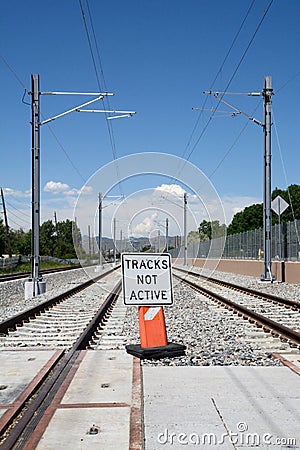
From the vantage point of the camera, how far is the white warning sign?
25.0ft

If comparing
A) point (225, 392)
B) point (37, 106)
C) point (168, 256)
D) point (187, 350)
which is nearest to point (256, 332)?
point (187, 350)

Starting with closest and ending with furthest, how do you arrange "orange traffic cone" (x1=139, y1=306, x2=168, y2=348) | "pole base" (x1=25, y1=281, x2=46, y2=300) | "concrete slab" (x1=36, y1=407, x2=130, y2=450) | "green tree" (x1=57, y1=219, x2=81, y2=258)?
"concrete slab" (x1=36, y1=407, x2=130, y2=450) → "orange traffic cone" (x1=139, y1=306, x2=168, y2=348) → "pole base" (x1=25, y1=281, x2=46, y2=300) → "green tree" (x1=57, y1=219, x2=81, y2=258)

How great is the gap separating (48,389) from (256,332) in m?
5.16

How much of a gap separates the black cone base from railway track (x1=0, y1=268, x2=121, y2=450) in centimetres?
76

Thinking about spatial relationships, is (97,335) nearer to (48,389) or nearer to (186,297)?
(48,389)

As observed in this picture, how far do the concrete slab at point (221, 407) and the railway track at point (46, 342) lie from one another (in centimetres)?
94

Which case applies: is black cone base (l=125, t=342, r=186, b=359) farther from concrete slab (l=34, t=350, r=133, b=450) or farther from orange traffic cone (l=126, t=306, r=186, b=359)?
concrete slab (l=34, t=350, r=133, b=450)

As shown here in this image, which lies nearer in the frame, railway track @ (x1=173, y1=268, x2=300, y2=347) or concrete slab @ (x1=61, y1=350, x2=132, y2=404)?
concrete slab @ (x1=61, y1=350, x2=132, y2=404)

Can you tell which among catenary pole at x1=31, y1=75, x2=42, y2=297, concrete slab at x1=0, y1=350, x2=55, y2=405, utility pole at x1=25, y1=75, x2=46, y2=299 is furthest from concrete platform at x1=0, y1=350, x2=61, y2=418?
catenary pole at x1=31, y1=75, x2=42, y2=297

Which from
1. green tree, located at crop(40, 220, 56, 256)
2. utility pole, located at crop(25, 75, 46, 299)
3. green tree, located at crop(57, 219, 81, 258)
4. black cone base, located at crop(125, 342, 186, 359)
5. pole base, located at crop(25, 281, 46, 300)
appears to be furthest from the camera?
green tree, located at crop(40, 220, 56, 256)

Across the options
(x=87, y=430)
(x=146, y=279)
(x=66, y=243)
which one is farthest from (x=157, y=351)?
(x=66, y=243)

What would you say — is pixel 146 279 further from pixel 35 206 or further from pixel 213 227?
pixel 213 227

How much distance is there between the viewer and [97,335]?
970cm

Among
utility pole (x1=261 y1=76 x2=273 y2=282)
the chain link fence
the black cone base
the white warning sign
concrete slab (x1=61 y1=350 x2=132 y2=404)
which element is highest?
utility pole (x1=261 y1=76 x2=273 y2=282)
